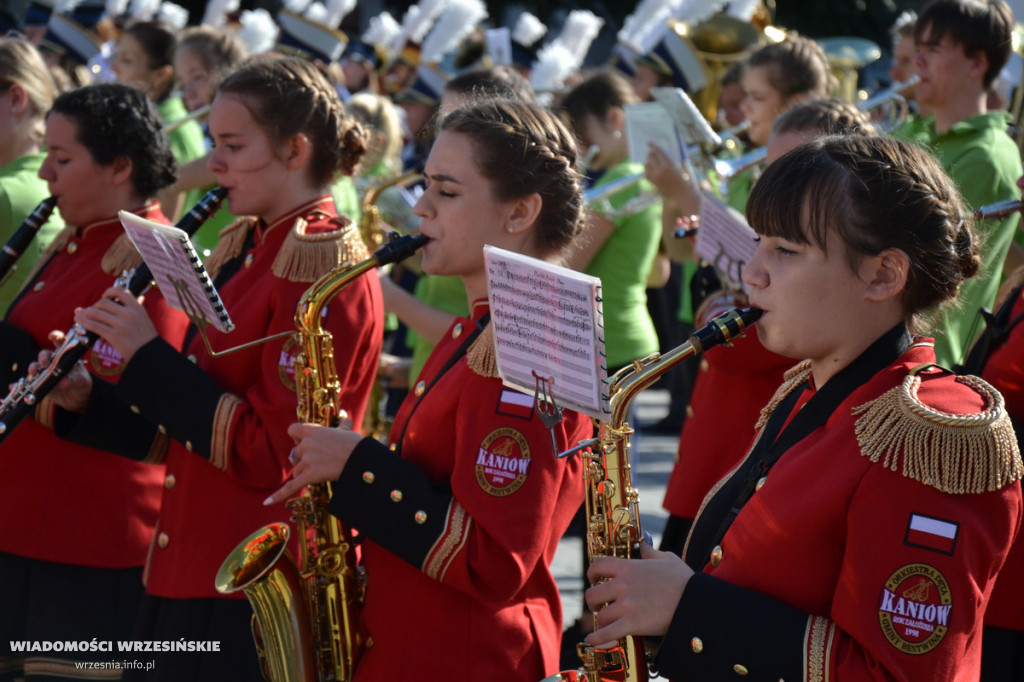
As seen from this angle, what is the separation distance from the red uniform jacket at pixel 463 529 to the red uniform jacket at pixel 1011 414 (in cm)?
92

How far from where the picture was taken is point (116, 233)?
11.5 feet

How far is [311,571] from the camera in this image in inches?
105

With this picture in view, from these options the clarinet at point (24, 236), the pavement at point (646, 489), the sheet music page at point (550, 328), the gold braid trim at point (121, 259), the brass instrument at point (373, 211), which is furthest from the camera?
the brass instrument at point (373, 211)

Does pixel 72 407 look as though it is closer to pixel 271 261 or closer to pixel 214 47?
pixel 271 261

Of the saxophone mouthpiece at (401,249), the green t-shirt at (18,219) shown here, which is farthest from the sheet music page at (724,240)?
the green t-shirt at (18,219)

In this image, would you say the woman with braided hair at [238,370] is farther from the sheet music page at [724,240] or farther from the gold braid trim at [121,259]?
the sheet music page at [724,240]

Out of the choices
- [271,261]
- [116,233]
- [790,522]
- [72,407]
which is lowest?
[72,407]

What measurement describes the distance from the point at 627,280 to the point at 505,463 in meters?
2.74

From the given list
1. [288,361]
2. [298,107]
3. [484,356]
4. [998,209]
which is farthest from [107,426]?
[998,209]

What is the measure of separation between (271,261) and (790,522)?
1715 mm

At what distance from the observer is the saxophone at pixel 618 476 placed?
196cm

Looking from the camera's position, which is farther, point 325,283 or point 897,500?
point 325,283

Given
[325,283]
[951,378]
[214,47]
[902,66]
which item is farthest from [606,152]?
[951,378]

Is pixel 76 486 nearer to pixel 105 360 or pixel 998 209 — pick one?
pixel 105 360
